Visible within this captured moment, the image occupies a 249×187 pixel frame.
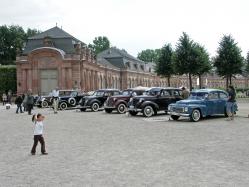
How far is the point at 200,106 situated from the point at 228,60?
3574cm

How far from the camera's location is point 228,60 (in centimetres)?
5559

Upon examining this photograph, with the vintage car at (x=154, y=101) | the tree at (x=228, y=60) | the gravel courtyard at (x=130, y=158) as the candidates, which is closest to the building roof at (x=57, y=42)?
the tree at (x=228, y=60)

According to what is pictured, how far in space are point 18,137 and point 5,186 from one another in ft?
26.7

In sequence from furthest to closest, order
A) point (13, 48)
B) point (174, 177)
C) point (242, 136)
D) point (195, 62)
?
point (13, 48)
point (195, 62)
point (242, 136)
point (174, 177)

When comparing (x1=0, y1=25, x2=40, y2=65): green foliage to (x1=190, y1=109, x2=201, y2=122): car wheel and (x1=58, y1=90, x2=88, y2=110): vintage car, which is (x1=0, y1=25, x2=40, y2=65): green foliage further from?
(x1=190, y1=109, x2=201, y2=122): car wheel

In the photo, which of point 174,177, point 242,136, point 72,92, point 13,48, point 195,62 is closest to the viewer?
point 174,177

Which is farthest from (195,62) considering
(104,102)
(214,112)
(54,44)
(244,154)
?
(244,154)

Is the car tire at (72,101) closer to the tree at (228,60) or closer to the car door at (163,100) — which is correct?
the car door at (163,100)

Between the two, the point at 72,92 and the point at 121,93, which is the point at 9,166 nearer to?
the point at 121,93

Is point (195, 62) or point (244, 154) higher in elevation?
point (195, 62)

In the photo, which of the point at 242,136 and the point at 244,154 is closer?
the point at 244,154

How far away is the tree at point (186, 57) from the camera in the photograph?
56625 mm

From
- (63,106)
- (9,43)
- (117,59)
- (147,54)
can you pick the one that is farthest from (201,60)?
(147,54)

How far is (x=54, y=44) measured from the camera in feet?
206
